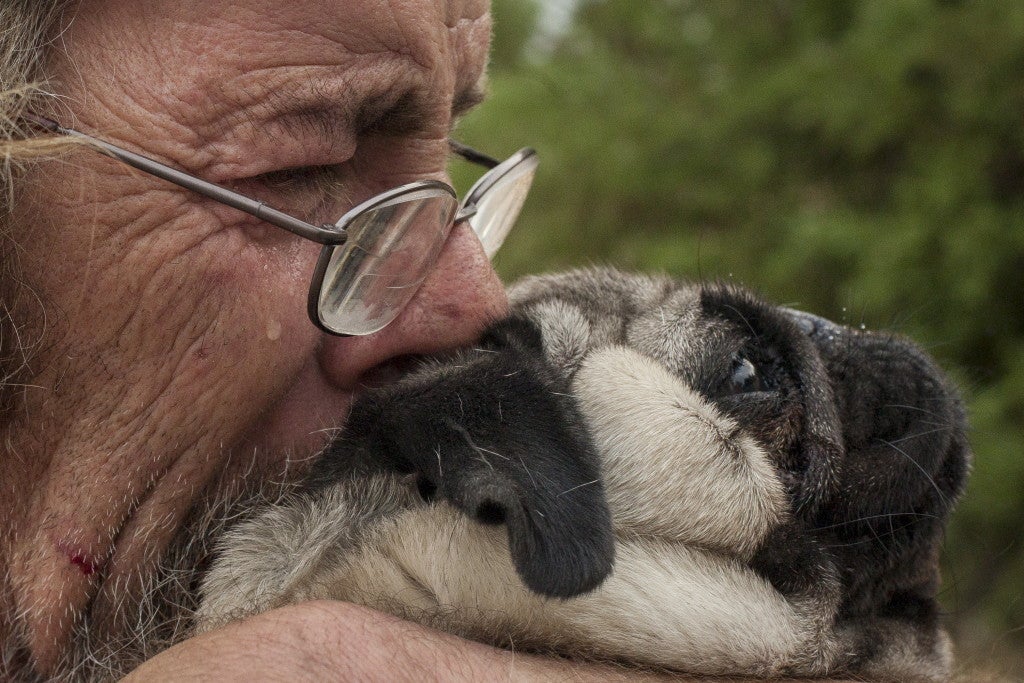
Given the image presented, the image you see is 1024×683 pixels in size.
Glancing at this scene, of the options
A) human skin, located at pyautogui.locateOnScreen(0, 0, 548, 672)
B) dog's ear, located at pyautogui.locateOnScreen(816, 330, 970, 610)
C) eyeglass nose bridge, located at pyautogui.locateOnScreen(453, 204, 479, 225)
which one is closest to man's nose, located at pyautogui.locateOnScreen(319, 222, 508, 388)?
human skin, located at pyautogui.locateOnScreen(0, 0, 548, 672)

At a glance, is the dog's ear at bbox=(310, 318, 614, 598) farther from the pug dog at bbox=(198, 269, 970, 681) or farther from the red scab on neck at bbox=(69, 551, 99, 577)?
the red scab on neck at bbox=(69, 551, 99, 577)

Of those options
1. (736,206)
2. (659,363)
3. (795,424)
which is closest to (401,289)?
(659,363)

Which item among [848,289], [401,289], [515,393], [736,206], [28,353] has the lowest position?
[736,206]

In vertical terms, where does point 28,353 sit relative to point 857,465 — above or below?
below

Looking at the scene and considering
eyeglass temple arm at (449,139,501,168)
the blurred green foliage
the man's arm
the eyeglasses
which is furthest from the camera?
the blurred green foliage

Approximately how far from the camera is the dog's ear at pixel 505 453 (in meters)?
1.52

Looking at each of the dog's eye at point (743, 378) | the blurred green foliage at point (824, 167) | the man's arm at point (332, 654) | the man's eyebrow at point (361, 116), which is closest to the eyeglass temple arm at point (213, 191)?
the man's eyebrow at point (361, 116)

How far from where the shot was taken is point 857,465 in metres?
2.00

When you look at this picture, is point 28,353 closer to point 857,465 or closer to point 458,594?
point 458,594

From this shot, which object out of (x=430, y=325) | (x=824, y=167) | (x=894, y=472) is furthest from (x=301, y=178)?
(x=824, y=167)

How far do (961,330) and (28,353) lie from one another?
4575 mm

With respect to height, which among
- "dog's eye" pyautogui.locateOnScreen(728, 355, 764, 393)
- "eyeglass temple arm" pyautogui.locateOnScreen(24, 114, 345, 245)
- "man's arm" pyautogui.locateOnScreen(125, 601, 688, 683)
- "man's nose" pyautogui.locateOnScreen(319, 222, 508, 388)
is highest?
"dog's eye" pyautogui.locateOnScreen(728, 355, 764, 393)

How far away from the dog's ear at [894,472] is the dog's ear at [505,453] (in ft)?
1.94

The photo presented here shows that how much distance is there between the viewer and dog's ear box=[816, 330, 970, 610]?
77.6 inches
